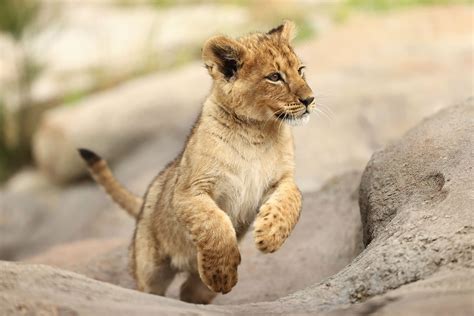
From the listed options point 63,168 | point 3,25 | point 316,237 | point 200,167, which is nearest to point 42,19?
point 3,25

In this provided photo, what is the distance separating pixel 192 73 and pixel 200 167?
769 centimetres

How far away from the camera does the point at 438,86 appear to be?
33.2 ft

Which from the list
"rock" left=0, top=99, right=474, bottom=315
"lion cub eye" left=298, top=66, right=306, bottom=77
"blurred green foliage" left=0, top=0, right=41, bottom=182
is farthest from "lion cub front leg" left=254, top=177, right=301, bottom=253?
"blurred green foliage" left=0, top=0, right=41, bottom=182

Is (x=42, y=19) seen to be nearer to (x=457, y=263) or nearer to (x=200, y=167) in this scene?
(x=200, y=167)

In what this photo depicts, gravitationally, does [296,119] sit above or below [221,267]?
above

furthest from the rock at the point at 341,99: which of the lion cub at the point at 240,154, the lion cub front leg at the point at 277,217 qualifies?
the lion cub front leg at the point at 277,217

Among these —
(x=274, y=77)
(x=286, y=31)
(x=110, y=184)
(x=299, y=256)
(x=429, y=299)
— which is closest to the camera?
(x=429, y=299)

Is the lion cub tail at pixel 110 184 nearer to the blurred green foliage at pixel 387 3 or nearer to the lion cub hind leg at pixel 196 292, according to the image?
the lion cub hind leg at pixel 196 292

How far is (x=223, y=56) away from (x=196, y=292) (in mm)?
1552

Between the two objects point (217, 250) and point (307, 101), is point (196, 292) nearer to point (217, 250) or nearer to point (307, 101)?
point (217, 250)

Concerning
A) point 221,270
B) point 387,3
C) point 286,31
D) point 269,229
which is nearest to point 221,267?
point 221,270

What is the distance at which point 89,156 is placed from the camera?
6.57m

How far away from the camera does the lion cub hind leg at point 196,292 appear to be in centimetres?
591

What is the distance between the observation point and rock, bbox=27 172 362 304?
20.0ft
